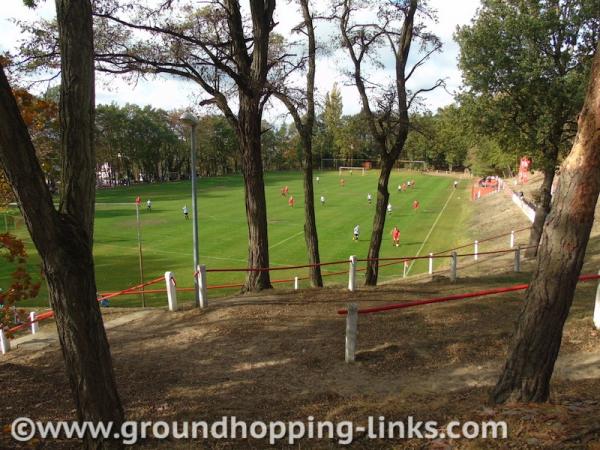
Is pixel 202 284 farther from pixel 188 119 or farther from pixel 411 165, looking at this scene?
pixel 411 165

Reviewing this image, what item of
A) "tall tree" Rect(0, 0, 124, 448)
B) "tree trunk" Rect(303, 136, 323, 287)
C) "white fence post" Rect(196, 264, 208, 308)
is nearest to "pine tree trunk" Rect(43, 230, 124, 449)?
"tall tree" Rect(0, 0, 124, 448)

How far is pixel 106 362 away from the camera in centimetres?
468

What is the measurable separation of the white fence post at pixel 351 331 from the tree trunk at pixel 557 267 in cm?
245

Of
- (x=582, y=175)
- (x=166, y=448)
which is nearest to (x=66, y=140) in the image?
(x=166, y=448)

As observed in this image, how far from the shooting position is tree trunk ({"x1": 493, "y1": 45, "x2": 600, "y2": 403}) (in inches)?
183

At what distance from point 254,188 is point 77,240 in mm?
7985

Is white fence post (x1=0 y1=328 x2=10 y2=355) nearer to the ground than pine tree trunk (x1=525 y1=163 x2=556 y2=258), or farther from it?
nearer to the ground

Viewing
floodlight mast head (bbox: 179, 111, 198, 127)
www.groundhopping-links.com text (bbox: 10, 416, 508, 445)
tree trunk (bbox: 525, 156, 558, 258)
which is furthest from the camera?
tree trunk (bbox: 525, 156, 558, 258)

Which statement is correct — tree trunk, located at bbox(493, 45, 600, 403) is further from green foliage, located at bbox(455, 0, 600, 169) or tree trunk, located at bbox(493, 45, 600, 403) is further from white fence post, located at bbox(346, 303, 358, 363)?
green foliage, located at bbox(455, 0, 600, 169)

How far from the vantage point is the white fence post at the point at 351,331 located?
23.5ft

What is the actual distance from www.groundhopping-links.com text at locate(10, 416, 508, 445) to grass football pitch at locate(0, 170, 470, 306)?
52.7 feet

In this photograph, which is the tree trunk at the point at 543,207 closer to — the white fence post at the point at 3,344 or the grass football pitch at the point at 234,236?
the grass football pitch at the point at 234,236

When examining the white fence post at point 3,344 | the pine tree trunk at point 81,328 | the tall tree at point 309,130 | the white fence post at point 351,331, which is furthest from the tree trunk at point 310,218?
the pine tree trunk at point 81,328

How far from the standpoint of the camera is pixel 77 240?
14.2 ft
